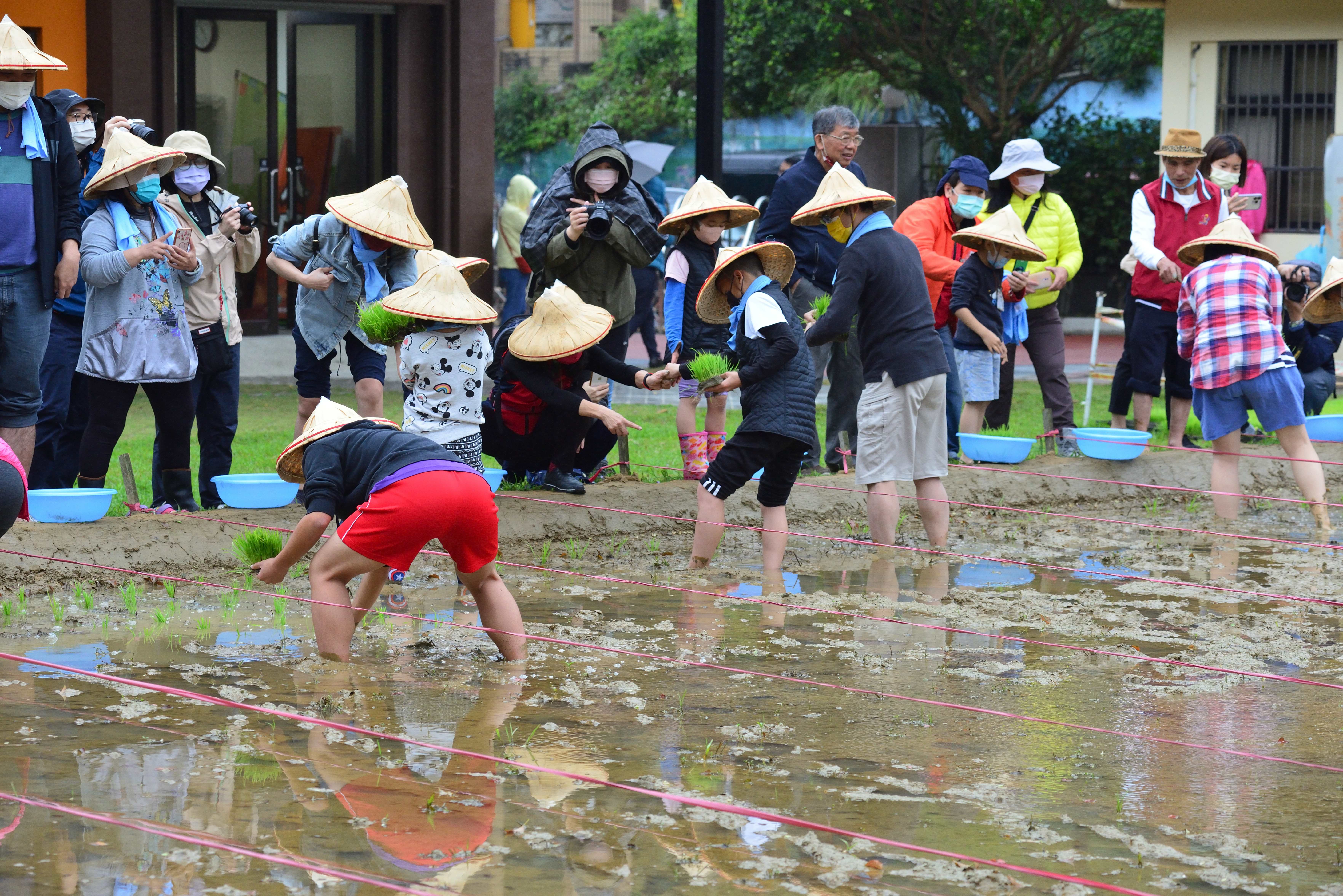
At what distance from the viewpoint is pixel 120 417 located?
6922 millimetres

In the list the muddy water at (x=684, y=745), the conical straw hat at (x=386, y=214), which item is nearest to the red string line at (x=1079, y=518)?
the muddy water at (x=684, y=745)

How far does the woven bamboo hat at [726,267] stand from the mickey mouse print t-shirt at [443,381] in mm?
1127

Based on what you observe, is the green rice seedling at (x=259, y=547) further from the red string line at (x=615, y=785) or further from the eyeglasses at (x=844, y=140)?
the eyeglasses at (x=844, y=140)

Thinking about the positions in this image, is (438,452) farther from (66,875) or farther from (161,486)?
(161,486)

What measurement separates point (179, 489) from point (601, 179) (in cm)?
250

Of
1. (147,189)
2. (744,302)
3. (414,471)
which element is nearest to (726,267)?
(744,302)

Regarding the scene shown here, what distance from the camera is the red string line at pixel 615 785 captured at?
11.5ft

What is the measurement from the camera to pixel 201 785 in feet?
13.3

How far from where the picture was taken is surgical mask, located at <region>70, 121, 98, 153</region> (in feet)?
24.2

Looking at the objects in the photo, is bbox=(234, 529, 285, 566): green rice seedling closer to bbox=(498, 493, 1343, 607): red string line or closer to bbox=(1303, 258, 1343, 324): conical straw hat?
bbox=(498, 493, 1343, 607): red string line

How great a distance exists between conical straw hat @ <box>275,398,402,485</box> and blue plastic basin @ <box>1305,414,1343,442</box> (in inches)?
253

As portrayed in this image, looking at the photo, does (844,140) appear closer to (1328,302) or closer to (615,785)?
(1328,302)

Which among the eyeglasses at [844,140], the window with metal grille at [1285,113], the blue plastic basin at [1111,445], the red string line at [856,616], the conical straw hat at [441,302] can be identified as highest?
the window with metal grille at [1285,113]

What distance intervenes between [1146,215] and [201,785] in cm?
705
